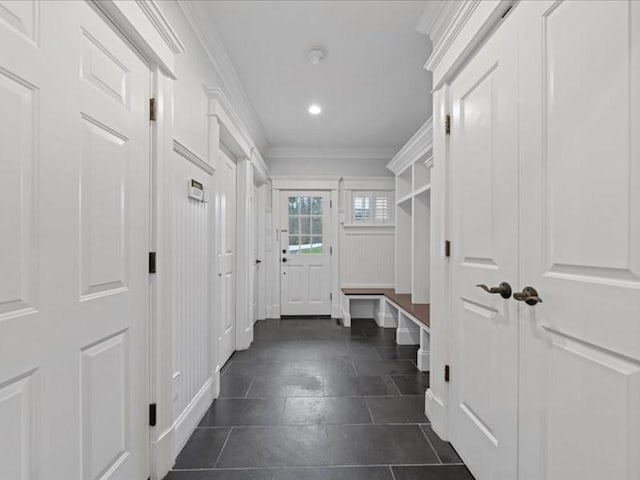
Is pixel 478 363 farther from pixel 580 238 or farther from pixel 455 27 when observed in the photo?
pixel 455 27

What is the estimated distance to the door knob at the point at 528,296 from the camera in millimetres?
1134

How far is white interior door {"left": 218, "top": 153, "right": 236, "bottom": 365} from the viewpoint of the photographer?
2.91 meters

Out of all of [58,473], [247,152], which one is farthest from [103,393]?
[247,152]

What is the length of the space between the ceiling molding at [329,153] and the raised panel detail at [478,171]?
3.30 m

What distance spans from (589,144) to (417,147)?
2496mm

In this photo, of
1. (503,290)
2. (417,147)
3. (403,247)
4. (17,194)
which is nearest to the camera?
(17,194)

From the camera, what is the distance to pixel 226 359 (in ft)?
10.1

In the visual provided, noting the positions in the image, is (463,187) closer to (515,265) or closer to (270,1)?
(515,265)

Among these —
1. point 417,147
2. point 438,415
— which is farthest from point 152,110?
point 417,147

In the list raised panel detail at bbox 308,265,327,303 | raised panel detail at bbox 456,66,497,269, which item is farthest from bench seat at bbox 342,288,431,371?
raised panel detail at bbox 456,66,497,269

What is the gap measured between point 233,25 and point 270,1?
34 cm

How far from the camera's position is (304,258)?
5.07m

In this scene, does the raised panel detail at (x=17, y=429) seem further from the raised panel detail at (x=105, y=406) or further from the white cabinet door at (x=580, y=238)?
the white cabinet door at (x=580, y=238)

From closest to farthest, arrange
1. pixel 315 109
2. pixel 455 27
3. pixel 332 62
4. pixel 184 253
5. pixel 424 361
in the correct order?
1. pixel 455 27
2. pixel 184 253
3. pixel 332 62
4. pixel 424 361
5. pixel 315 109
